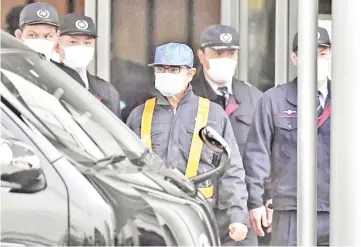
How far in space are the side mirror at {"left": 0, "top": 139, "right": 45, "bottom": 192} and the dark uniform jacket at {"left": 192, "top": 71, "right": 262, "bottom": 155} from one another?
0.80 metres

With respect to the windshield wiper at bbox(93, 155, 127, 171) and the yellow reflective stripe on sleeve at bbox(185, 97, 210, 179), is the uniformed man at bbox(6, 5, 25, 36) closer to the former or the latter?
the windshield wiper at bbox(93, 155, 127, 171)

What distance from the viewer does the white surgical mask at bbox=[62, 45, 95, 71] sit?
3656 mm

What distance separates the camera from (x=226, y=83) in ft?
12.3

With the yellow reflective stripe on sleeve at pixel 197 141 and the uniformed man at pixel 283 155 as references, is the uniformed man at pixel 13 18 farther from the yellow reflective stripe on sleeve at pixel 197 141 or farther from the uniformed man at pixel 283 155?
the uniformed man at pixel 283 155

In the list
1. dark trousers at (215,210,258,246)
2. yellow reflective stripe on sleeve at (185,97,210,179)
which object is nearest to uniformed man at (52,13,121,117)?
yellow reflective stripe on sleeve at (185,97,210,179)

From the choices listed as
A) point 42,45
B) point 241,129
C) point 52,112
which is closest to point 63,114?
point 52,112

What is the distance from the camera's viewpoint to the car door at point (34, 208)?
3.29m

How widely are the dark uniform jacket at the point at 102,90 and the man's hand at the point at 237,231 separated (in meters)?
0.67

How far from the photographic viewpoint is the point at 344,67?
3756mm

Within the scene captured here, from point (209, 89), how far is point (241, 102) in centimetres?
15

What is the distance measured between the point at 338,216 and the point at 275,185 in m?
0.30

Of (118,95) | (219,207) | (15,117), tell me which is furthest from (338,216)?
(15,117)

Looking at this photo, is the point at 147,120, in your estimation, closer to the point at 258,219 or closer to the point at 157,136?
the point at 157,136

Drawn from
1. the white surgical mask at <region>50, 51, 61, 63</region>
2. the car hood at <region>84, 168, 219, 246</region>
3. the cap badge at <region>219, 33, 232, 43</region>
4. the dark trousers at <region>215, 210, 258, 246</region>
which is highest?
the cap badge at <region>219, 33, 232, 43</region>
